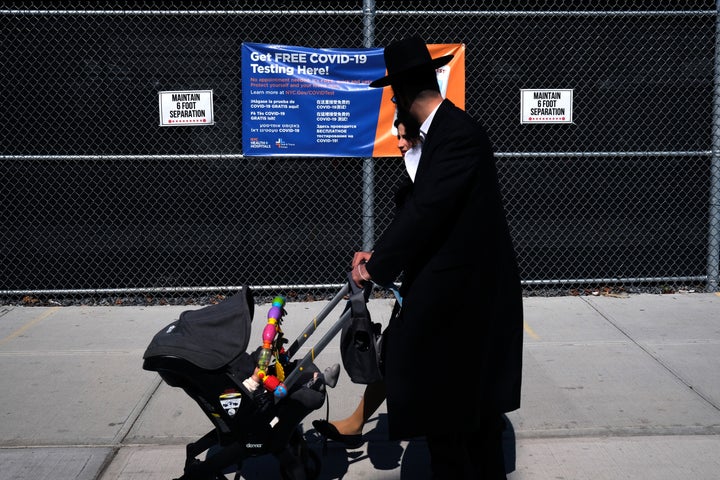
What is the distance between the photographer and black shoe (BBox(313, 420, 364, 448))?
4.15 m

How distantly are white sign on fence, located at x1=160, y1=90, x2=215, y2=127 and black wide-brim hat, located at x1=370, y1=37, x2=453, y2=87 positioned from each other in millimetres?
4223

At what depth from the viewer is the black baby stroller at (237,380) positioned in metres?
3.44

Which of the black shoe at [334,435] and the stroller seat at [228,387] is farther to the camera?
the black shoe at [334,435]

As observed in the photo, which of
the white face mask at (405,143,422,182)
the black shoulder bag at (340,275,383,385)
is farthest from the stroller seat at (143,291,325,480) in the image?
the white face mask at (405,143,422,182)

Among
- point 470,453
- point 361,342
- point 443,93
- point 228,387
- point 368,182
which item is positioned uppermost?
point 443,93

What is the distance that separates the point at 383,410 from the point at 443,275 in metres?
2.10

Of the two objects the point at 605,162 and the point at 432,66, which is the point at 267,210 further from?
the point at 432,66

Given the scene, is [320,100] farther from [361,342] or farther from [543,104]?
[361,342]

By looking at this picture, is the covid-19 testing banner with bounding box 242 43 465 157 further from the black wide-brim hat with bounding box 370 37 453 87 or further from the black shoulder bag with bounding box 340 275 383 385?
the black wide-brim hat with bounding box 370 37 453 87

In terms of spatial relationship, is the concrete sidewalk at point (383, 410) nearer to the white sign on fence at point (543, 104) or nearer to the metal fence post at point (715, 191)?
the metal fence post at point (715, 191)

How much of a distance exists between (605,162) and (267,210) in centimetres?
311

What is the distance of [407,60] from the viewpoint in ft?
10.2

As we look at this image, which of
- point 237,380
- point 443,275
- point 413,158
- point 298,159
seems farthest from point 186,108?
point 443,275

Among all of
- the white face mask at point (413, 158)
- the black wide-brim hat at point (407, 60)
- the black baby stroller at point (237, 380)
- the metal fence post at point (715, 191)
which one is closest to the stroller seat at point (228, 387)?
the black baby stroller at point (237, 380)
